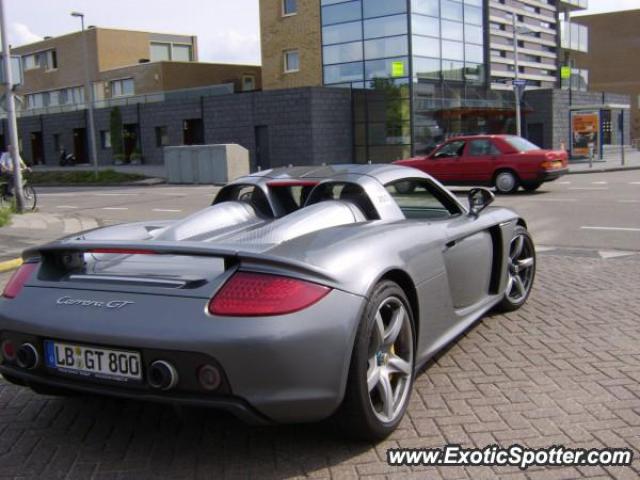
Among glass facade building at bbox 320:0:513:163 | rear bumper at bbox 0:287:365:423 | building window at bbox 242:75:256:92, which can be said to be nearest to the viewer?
rear bumper at bbox 0:287:365:423

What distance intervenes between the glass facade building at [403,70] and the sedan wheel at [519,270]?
1024 inches

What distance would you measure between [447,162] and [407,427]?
15542mm

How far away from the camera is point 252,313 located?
276 cm

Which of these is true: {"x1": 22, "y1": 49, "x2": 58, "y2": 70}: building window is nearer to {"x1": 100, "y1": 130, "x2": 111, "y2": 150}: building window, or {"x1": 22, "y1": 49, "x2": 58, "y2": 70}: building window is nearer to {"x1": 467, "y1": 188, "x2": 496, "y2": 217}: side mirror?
{"x1": 100, "y1": 130, "x2": 111, "y2": 150}: building window

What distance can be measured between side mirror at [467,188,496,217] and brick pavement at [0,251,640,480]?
35.3 inches

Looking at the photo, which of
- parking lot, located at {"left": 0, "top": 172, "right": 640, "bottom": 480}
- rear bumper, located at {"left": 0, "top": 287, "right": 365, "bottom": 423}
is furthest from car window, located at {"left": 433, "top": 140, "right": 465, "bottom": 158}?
rear bumper, located at {"left": 0, "top": 287, "right": 365, "bottom": 423}

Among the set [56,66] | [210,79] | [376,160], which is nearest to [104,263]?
[376,160]

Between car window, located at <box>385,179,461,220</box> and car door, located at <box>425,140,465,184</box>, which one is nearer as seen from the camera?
car window, located at <box>385,179,461,220</box>

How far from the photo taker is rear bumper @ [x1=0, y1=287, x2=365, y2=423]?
272cm

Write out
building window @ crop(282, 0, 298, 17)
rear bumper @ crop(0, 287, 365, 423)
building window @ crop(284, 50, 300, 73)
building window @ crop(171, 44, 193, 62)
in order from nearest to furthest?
rear bumper @ crop(0, 287, 365, 423) → building window @ crop(282, 0, 298, 17) → building window @ crop(284, 50, 300, 73) → building window @ crop(171, 44, 193, 62)

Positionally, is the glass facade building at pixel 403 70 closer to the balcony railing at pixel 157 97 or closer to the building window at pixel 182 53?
the balcony railing at pixel 157 97

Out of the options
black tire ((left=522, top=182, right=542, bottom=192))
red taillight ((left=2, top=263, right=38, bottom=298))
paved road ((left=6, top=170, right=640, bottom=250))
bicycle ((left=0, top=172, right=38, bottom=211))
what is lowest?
paved road ((left=6, top=170, right=640, bottom=250))

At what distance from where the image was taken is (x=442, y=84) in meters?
33.2

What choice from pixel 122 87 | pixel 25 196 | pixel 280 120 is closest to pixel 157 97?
A: pixel 122 87
